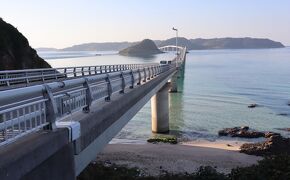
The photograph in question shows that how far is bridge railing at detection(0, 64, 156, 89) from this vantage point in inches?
861

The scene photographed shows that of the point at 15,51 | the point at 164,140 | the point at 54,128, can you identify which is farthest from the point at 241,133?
the point at 54,128

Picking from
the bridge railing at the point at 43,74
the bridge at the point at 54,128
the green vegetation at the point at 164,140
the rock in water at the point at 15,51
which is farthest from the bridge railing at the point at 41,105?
the rock in water at the point at 15,51

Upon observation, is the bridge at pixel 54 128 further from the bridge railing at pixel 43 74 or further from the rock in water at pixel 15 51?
the rock in water at pixel 15 51

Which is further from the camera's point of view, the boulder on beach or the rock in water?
the rock in water

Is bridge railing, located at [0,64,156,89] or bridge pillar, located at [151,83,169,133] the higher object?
bridge railing, located at [0,64,156,89]

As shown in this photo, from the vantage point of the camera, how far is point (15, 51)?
43125 millimetres

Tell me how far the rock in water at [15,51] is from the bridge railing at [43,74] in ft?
21.2

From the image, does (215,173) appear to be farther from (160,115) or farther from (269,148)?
(160,115)

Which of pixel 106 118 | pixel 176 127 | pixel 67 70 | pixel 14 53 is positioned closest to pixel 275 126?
pixel 176 127

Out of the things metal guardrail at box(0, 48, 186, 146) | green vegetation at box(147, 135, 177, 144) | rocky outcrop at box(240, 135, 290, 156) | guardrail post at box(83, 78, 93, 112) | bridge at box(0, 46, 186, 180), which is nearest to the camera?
bridge at box(0, 46, 186, 180)

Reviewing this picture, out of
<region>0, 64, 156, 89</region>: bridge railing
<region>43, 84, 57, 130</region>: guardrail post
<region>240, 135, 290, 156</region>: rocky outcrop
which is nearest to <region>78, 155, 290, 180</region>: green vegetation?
<region>0, 64, 156, 89</region>: bridge railing

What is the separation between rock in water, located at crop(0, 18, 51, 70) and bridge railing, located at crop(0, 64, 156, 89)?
645 cm

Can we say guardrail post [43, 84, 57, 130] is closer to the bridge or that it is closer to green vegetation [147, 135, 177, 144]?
the bridge

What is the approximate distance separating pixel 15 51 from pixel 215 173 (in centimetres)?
2990
